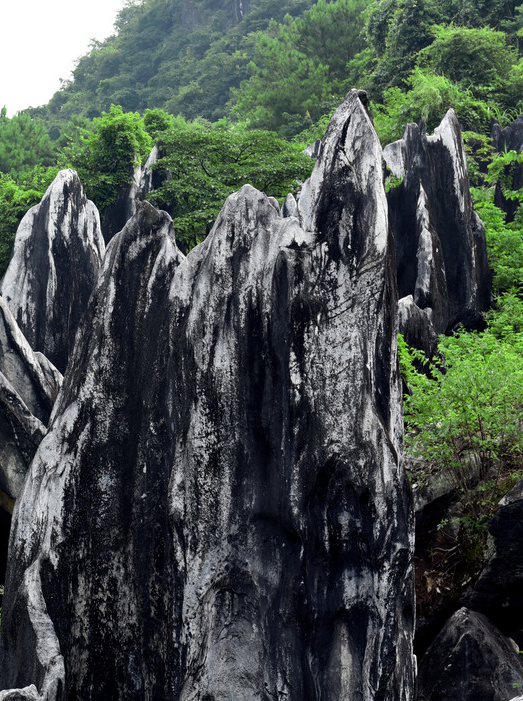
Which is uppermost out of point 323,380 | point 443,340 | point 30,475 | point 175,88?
point 175,88

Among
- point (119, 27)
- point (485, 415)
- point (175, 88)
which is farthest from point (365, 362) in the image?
point (119, 27)

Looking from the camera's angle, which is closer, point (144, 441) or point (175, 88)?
point (144, 441)

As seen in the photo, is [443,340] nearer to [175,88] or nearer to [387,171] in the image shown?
[387,171]

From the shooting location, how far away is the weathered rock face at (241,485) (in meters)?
5.15

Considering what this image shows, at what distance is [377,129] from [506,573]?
59.5 feet

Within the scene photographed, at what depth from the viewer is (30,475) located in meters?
5.82

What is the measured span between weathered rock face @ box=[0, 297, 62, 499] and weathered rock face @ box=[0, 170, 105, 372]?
294 cm

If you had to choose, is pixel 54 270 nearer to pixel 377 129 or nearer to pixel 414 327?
pixel 414 327

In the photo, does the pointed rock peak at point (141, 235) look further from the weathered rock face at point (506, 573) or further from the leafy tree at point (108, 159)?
the leafy tree at point (108, 159)

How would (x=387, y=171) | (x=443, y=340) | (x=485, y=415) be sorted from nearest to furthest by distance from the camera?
(x=485, y=415), (x=443, y=340), (x=387, y=171)

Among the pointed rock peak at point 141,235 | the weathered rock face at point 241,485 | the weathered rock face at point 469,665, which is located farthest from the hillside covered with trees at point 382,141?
the pointed rock peak at point 141,235

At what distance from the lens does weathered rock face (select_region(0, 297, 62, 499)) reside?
875 centimetres

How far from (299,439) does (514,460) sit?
14.7 feet

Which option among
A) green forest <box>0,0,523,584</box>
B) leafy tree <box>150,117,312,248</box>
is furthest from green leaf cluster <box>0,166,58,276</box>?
leafy tree <box>150,117,312,248</box>
